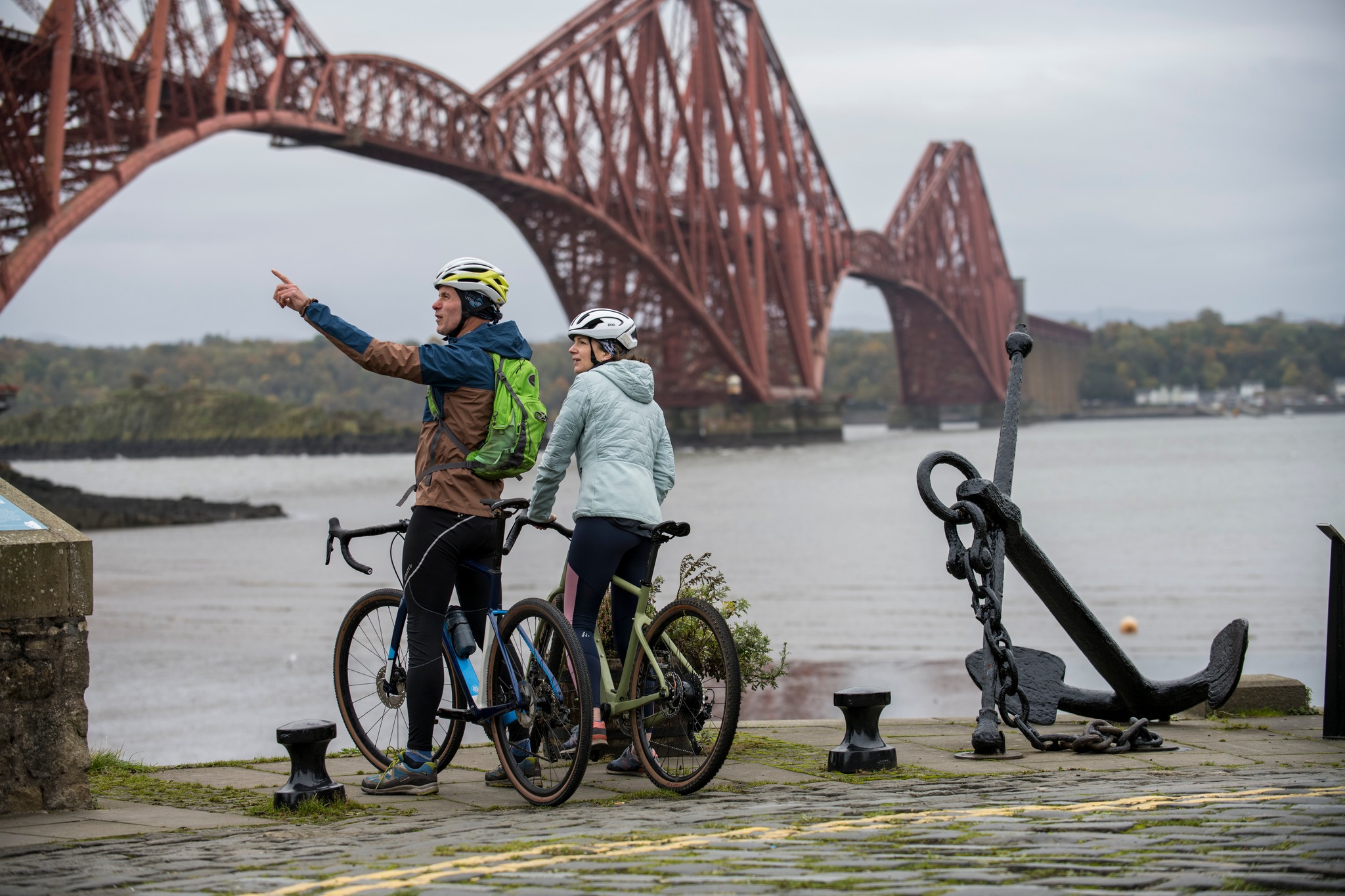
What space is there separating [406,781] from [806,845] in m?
1.75

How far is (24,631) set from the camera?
415 cm

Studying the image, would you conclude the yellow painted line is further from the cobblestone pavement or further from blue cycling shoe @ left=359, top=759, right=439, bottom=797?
blue cycling shoe @ left=359, top=759, right=439, bottom=797

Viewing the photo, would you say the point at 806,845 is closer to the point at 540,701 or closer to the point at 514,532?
the point at 540,701

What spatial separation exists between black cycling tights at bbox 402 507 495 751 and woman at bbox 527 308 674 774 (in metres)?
0.25

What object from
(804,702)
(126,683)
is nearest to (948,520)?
(804,702)

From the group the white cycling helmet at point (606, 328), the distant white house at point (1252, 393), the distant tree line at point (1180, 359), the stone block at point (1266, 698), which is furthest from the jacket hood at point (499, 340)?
the distant white house at point (1252, 393)

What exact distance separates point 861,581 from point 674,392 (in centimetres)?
4153

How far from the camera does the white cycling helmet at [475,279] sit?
15.4 ft

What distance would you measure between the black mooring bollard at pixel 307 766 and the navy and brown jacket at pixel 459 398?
773 millimetres

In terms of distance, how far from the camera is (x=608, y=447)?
470cm

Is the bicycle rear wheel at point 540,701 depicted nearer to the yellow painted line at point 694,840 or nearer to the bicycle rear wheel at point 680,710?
the bicycle rear wheel at point 680,710

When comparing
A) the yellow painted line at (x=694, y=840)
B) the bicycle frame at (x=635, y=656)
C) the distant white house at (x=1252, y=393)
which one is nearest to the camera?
the yellow painted line at (x=694, y=840)

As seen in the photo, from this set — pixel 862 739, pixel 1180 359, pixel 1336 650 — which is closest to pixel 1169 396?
pixel 1180 359

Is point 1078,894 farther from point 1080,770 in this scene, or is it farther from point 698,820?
point 1080,770
